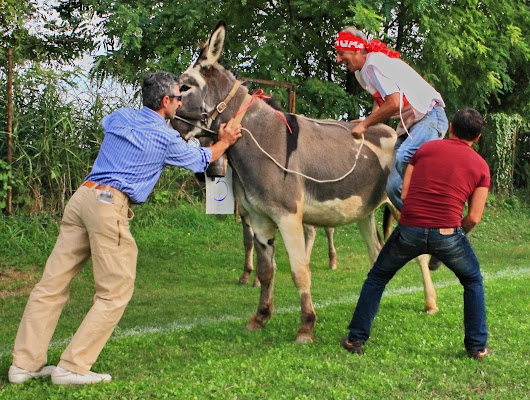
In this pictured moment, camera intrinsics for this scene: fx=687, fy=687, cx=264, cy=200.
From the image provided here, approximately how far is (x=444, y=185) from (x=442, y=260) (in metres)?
0.57

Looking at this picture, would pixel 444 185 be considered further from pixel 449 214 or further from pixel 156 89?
pixel 156 89

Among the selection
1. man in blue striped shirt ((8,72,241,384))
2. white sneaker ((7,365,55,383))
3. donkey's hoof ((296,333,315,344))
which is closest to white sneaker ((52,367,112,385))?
man in blue striped shirt ((8,72,241,384))

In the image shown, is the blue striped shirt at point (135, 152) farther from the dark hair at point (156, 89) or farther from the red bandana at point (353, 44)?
the red bandana at point (353, 44)

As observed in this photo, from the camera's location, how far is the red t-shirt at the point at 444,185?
16.7 ft

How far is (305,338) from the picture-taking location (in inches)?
232

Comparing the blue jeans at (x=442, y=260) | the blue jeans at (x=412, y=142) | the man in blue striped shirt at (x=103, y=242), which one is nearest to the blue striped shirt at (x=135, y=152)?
the man in blue striped shirt at (x=103, y=242)

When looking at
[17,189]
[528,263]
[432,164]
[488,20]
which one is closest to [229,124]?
[432,164]

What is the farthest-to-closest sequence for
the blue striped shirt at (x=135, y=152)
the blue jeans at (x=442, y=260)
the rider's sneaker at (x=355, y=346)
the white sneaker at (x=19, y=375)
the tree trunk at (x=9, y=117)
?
the tree trunk at (x=9, y=117), the rider's sneaker at (x=355, y=346), the blue jeans at (x=442, y=260), the blue striped shirt at (x=135, y=152), the white sneaker at (x=19, y=375)

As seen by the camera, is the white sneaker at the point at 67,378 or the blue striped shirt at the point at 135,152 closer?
the white sneaker at the point at 67,378

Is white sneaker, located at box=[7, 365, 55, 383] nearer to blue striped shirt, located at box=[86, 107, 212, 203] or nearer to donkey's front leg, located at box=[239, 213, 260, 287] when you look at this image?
blue striped shirt, located at box=[86, 107, 212, 203]

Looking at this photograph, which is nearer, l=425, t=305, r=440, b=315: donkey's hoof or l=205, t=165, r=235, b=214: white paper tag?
l=205, t=165, r=235, b=214: white paper tag

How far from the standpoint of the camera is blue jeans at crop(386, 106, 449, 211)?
6270 mm

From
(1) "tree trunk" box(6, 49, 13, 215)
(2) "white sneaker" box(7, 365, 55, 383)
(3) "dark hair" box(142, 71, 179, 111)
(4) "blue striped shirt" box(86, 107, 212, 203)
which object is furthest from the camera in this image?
(1) "tree trunk" box(6, 49, 13, 215)

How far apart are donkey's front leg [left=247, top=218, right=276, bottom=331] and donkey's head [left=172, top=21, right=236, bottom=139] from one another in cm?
103
